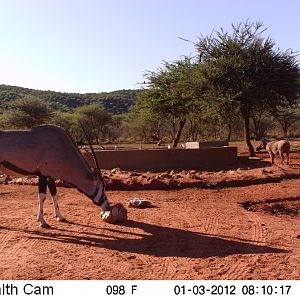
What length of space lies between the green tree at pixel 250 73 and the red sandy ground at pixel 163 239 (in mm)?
12252

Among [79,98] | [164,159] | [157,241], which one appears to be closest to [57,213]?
[157,241]

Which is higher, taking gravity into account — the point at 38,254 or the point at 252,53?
the point at 252,53

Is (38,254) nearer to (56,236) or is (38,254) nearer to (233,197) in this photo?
(56,236)

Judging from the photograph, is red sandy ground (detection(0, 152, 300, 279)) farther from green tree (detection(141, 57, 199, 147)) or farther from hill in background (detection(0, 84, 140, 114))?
hill in background (detection(0, 84, 140, 114))

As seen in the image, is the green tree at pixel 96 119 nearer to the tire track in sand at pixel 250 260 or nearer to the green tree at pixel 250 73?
the green tree at pixel 250 73

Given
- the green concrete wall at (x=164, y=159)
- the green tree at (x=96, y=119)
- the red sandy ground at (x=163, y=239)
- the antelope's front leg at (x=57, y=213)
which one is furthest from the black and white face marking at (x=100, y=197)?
the green tree at (x=96, y=119)

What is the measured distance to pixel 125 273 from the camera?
632 cm

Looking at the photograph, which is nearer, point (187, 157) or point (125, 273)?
point (125, 273)

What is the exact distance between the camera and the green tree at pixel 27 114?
46.6m

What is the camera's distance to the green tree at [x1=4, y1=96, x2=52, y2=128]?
46.6 metres
